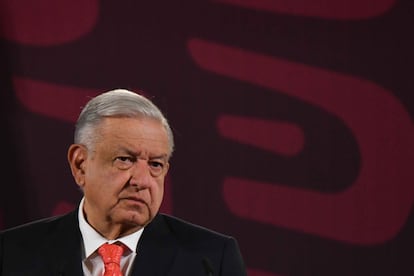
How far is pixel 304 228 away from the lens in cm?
201

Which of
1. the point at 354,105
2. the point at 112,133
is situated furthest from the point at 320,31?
the point at 112,133

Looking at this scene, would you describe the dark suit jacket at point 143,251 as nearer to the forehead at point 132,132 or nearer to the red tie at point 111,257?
the red tie at point 111,257

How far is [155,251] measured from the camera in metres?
1.38

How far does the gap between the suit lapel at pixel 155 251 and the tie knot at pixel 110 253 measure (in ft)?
0.17

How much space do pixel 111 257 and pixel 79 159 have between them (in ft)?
0.59

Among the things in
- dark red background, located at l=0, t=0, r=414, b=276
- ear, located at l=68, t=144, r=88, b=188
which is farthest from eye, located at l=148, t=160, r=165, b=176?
dark red background, located at l=0, t=0, r=414, b=276

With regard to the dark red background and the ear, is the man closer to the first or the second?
the ear

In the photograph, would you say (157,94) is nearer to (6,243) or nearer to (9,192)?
(9,192)

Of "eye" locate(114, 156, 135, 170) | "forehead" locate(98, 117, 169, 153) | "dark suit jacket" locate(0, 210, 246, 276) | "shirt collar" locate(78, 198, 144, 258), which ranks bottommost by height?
"dark suit jacket" locate(0, 210, 246, 276)

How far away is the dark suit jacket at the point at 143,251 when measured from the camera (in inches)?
53.1

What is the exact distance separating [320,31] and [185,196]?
53cm

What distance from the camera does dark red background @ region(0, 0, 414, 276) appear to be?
6.54ft

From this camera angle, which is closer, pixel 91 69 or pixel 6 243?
pixel 6 243

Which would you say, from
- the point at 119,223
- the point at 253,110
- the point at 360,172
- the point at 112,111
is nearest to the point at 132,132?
the point at 112,111
